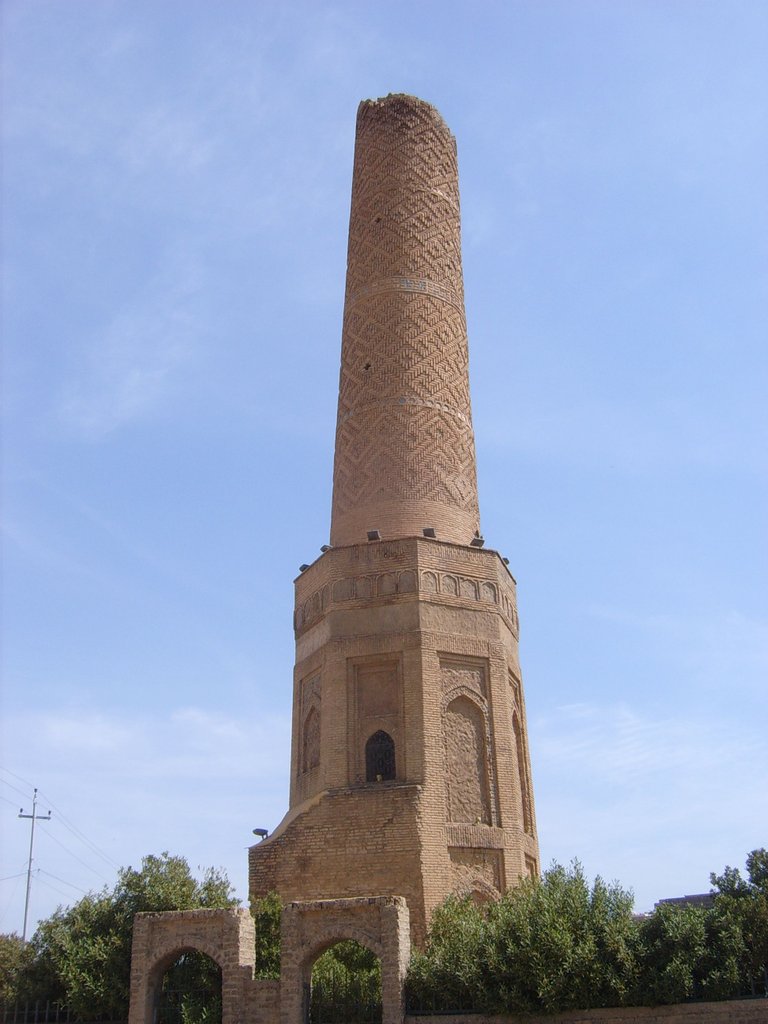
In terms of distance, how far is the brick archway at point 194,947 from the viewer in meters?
11.9

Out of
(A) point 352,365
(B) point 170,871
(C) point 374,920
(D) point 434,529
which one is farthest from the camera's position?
(A) point 352,365

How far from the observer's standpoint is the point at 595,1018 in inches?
423

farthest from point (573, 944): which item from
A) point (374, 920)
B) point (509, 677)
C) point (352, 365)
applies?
point (352, 365)

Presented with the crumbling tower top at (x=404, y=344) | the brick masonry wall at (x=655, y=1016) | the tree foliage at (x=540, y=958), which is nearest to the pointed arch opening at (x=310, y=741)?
the crumbling tower top at (x=404, y=344)

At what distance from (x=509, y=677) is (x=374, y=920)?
203 inches

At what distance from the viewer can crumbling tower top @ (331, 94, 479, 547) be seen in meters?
16.6

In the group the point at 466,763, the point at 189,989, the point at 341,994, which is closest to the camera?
the point at 341,994

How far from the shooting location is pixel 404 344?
17531mm

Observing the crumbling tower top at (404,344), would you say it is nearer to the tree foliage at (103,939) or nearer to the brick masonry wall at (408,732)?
the brick masonry wall at (408,732)

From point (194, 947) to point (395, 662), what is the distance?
4642mm

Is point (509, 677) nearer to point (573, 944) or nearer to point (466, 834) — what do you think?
point (466, 834)

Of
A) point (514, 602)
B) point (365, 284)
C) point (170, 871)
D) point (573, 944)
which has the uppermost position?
point (365, 284)

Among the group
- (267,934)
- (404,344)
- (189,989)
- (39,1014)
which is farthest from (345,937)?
(404,344)

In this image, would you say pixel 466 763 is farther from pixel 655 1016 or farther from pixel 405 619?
pixel 655 1016
